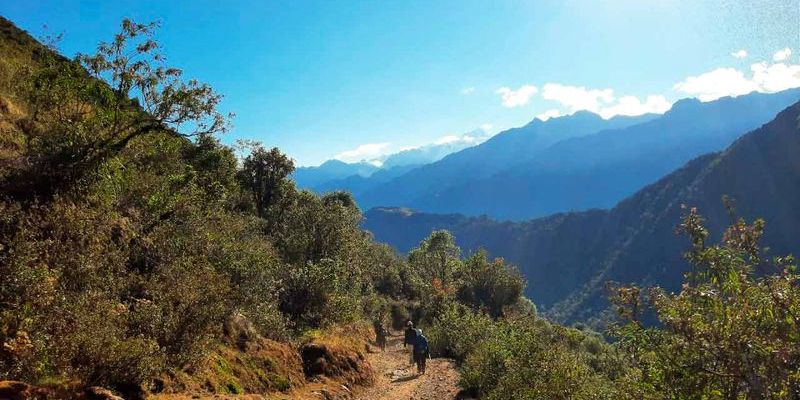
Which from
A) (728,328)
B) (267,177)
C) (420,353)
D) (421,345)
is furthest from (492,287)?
(728,328)

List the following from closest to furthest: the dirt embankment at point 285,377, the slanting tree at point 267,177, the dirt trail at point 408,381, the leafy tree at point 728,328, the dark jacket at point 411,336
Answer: the leafy tree at point 728,328 → the dirt embankment at point 285,377 → the dirt trail at point 408,381 → the dark jacket at point 411,336 → the slanting tree at point 267,177

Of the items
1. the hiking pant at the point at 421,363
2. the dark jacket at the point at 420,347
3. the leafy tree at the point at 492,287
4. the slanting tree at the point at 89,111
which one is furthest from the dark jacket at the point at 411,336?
→ the leafy tree at the point at 492,287

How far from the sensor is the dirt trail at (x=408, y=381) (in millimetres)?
18328

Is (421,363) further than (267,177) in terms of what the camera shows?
No

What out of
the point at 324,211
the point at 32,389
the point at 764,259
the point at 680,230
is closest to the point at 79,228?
the point at 32,389

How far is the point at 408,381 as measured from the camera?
2112 centimetres

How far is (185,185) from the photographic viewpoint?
2002 cm

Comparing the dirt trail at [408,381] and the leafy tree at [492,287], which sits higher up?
the dirt trail at [408,381]

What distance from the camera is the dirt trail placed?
722 inches

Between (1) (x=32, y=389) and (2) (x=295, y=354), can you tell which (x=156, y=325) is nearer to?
(1) (x=32, y=389)

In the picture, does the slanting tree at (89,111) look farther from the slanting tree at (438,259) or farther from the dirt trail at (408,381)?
the slanting tree at (438,259)

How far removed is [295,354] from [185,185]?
848 cm

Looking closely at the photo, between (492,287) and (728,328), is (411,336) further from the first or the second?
(492,287)

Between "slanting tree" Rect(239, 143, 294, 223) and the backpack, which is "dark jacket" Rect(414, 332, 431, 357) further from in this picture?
"slanting tree" Rect(239, 143, 294, 223)
